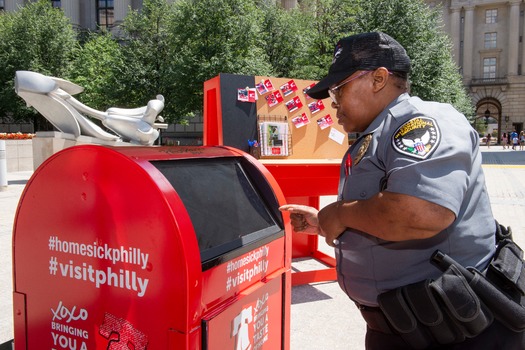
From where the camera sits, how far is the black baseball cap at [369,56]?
4.37 ft

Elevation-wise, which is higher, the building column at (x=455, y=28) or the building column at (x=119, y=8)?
the building column at (x=455, y=28)

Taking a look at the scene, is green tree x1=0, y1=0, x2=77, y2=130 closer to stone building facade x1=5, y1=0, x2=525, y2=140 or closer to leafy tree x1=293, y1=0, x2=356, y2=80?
leafy tree x1=293, y1=0, x2=356, y2=80

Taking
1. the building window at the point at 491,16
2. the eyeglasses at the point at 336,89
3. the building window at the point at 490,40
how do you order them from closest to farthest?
the eyeglasses at the point at 336,89 → the building window at the point at 491,16 → the building window at the point at 490,40

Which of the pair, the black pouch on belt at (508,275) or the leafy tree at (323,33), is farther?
the leafy tree at (323,33)

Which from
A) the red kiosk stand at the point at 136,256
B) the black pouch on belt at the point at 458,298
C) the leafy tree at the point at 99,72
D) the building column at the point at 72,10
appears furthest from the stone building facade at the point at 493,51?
the black pouch on belt at the point at 458,298

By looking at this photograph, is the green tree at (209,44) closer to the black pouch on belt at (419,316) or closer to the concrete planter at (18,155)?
the concrete planter at (18,155)

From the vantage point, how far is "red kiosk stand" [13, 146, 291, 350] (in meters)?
1.35

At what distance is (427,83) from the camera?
68.3 ft

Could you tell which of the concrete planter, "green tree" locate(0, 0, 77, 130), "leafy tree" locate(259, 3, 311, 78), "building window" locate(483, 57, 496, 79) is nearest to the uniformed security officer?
the concrete planter

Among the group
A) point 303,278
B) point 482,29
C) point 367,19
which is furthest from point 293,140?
point 482,29

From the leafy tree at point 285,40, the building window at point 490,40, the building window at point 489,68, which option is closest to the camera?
the leafy tree at point 285,40

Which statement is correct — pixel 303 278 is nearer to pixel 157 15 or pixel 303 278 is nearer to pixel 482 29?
pixel 157 15

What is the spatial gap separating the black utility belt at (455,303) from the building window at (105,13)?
138 feet

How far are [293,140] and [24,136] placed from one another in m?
16.2
